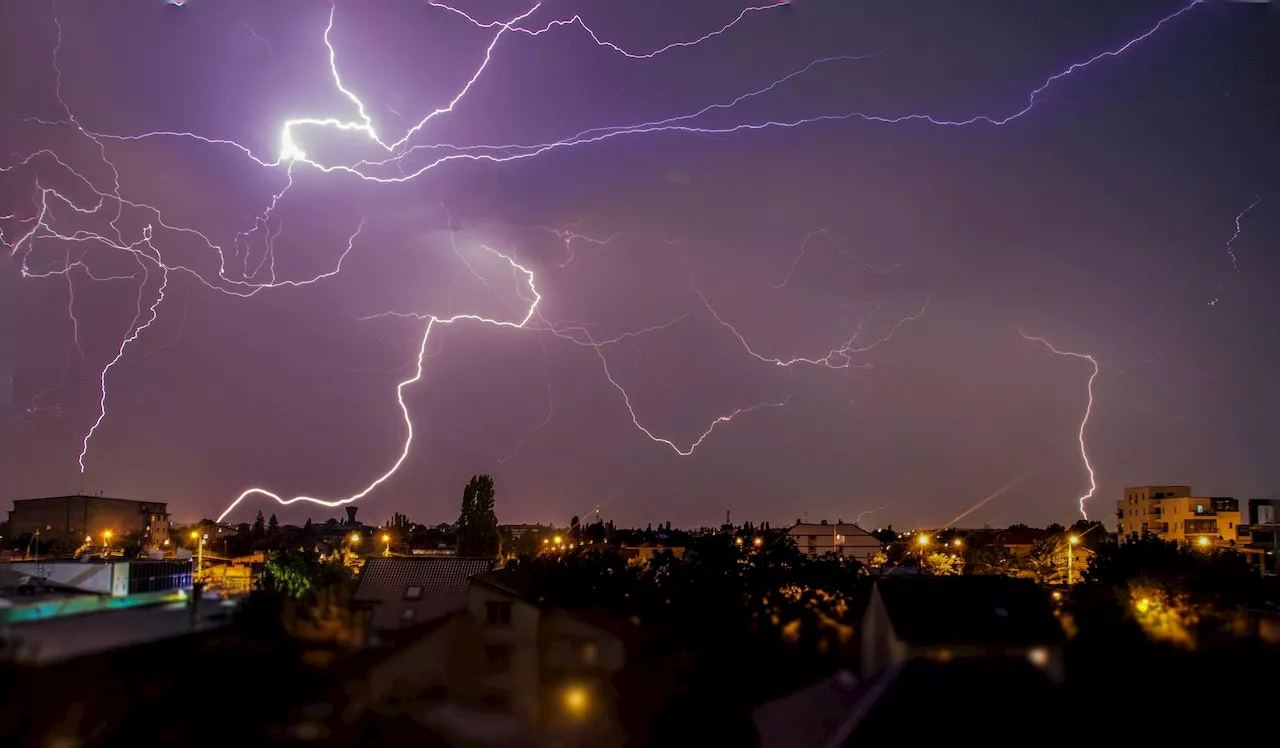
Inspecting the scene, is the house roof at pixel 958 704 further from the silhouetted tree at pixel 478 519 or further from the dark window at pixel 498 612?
the silhouetted tree at pixel 478 519

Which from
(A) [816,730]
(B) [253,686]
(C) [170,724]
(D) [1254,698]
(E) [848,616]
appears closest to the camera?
(C) [170,724]

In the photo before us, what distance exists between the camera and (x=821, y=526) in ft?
117

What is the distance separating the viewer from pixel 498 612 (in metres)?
9.58

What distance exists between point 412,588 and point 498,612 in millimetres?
3180

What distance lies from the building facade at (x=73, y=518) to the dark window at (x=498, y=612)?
3965 cm

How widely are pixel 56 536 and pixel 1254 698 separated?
46.8 meters

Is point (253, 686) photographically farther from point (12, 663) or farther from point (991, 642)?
point (991, 642)

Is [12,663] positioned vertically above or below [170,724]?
above

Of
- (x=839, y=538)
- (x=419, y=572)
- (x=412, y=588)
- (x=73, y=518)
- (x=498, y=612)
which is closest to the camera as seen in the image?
(x=498, y=612)

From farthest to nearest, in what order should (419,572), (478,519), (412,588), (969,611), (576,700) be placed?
1. (478,519)
2. (419,572)
3. (412,588)
4. (969,611)
5. (576,700)

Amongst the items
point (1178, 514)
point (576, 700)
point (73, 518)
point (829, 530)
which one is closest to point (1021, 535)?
point (1178, 514)

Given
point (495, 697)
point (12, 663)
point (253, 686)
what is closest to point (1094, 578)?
point (495, 697)

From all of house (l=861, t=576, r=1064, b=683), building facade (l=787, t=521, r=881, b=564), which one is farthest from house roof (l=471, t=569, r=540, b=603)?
building facade (l=787, t=521, r=881, b=564)

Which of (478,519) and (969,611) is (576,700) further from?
(478,519)
